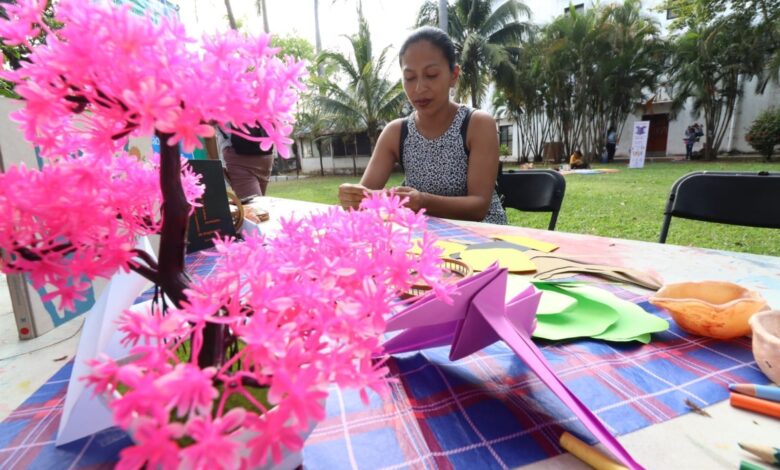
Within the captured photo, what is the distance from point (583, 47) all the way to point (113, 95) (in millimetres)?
15635

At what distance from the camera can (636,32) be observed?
1254cm

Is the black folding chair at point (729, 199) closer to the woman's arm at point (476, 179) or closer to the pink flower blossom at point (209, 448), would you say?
the woman's arm at point (476, 179)

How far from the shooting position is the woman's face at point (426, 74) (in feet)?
5.90

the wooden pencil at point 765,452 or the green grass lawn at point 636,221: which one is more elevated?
the wooden pencil at point 765,452

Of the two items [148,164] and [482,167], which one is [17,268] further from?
[482,167]

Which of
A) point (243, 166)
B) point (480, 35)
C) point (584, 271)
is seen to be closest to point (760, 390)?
point (584, 271)

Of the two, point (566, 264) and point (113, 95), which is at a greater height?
point (113, 95)

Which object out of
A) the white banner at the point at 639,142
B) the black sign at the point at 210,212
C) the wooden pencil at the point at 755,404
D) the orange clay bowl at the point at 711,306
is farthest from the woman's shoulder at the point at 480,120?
the white banner at the point at 639,142

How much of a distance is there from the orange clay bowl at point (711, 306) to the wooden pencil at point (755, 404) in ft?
0.53

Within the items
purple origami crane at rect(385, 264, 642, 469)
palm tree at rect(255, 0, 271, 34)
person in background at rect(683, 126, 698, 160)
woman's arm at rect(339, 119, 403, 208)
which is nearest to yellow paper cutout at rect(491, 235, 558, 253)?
purple origami crane at rect(385, 264, 642, 469)

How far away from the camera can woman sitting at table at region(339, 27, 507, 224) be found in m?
1.80

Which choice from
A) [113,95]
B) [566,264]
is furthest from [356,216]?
[566,264]

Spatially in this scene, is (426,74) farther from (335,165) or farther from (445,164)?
(335,165)

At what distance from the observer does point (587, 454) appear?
405 mm
